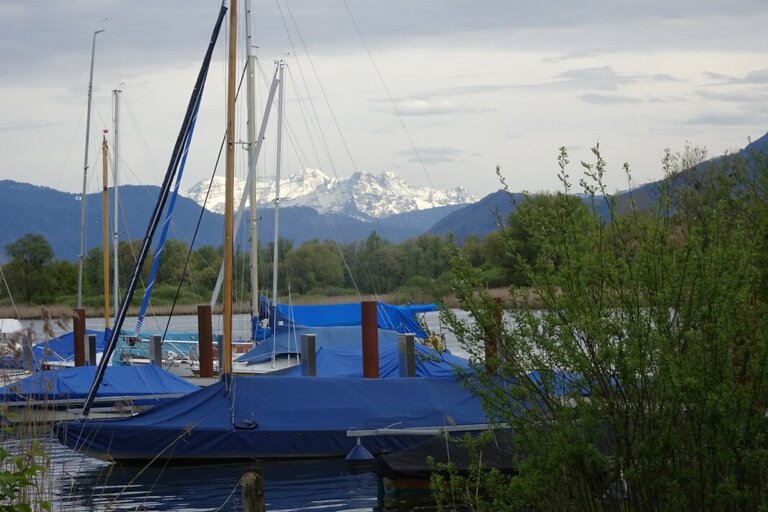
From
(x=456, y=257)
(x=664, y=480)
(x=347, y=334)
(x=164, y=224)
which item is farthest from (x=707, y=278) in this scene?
(x=347, y=334)

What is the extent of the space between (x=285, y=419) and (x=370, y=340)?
224 cm

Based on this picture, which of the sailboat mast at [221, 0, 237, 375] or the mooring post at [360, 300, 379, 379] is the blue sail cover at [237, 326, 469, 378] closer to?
the mooring post at [360, 300, 379, 379]

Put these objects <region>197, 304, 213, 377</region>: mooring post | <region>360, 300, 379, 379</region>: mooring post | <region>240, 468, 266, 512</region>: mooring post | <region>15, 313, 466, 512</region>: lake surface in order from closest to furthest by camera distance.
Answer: <region>240, 468, 266, 512</region>: mooring post → <region>15, 313, 466, 512</region>: lake surface → <region>360, 300, 379, 379</region>: mooring post → <region>197, 304, 213, 377</region>: mooring post

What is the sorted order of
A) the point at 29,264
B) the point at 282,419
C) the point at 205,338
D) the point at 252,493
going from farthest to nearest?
the point at 29,264
the point at 205,338
the point at 282,419
the point at 252,493

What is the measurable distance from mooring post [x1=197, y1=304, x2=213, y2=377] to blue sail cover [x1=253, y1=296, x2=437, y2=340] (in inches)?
241

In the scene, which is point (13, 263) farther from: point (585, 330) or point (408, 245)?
point (585, 330)

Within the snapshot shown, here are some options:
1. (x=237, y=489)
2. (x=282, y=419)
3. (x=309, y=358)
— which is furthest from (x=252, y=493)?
(x=309, y=358)

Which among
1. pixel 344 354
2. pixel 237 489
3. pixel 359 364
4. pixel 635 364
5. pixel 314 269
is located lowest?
pixel 237 489

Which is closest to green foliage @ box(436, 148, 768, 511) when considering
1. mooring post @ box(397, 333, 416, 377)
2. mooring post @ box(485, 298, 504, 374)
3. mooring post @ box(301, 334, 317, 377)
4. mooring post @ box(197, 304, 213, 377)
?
mooring post @ box(485, 298, 504, 374)

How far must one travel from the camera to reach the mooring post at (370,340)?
18.9 metres

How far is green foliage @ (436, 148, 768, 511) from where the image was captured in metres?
6.86

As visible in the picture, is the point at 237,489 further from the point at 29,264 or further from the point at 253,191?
the point at 29,264

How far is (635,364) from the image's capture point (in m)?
6.87

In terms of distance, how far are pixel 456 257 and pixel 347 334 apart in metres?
20.6
